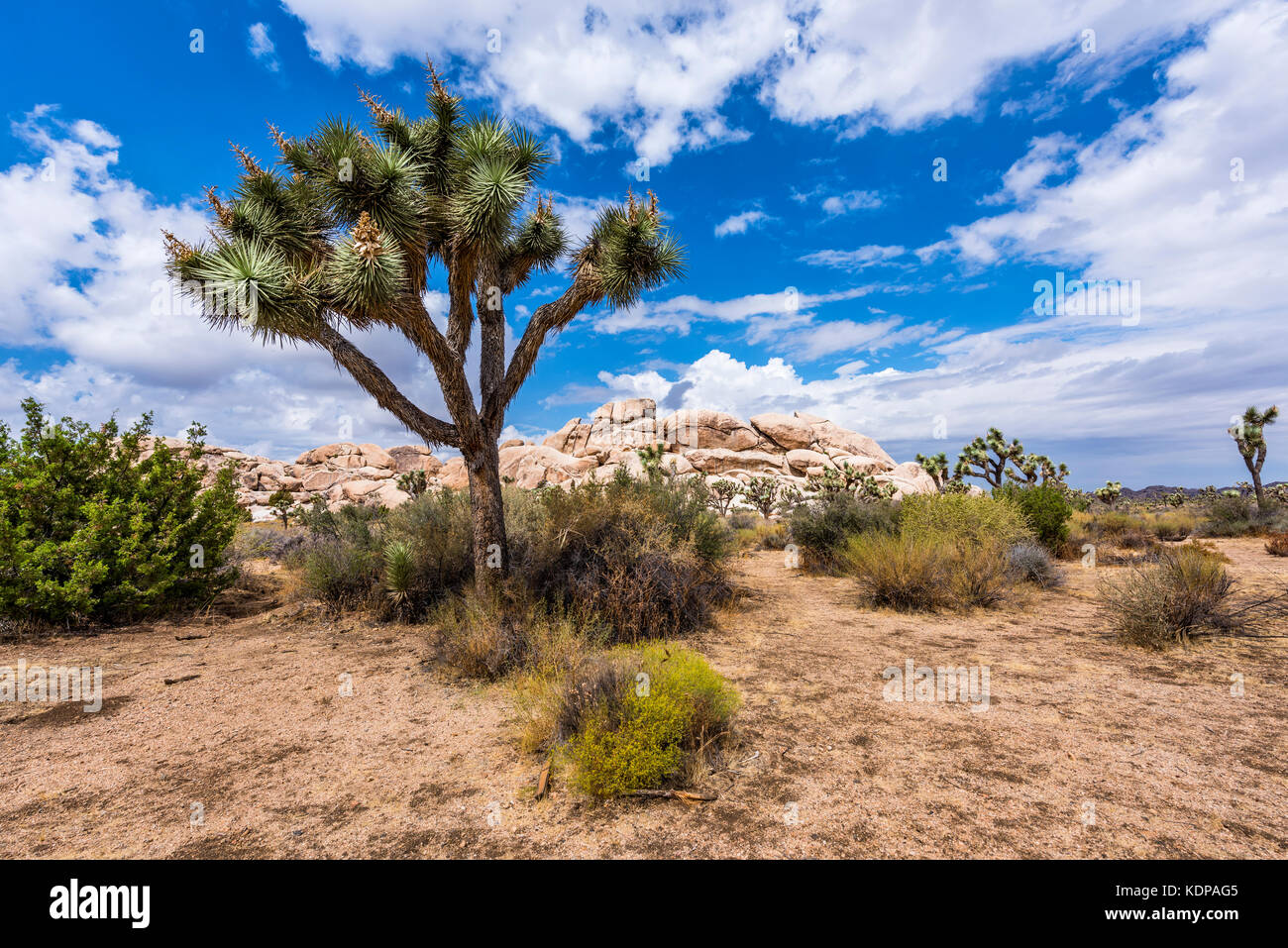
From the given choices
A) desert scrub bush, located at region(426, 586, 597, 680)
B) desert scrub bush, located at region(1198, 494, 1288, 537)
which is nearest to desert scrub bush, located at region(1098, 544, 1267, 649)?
desert scrub bush, located at region(426, 586, 597, 680)

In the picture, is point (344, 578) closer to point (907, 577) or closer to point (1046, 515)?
point (907, 577)

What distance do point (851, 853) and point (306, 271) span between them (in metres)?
9.23

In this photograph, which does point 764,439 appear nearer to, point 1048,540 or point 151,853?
point 1048,540

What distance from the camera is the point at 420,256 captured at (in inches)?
307

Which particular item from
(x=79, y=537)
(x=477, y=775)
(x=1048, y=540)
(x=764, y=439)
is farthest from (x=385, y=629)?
(x=764, y=439)

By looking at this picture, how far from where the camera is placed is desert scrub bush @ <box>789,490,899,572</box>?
12406 mm

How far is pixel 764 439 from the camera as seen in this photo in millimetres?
54844

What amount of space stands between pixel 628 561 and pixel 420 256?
5344mm

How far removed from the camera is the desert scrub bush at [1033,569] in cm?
1013

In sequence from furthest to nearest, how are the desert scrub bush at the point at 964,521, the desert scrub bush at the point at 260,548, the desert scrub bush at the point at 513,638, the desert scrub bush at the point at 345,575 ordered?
the desert scrub bush at the point at 260,548
the desert scrub bush at the point at 964,521
the desert scrub bush at the point at 345,575
the desert scrub bush at the point at 513,638

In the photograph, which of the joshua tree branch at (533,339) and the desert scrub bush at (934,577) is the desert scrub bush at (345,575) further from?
the desert scrub bush at (934,577)

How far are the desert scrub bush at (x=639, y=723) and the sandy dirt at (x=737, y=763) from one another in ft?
0.64

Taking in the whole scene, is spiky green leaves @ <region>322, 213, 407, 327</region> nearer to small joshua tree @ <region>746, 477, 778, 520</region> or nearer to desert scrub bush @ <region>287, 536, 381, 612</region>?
desert scrub bush @ <region>287, 536, 381, 612</region>

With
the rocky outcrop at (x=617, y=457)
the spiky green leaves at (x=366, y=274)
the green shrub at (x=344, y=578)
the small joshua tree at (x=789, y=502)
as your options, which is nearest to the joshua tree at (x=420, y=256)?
the spiky green leaves at (x=366, y=274)
